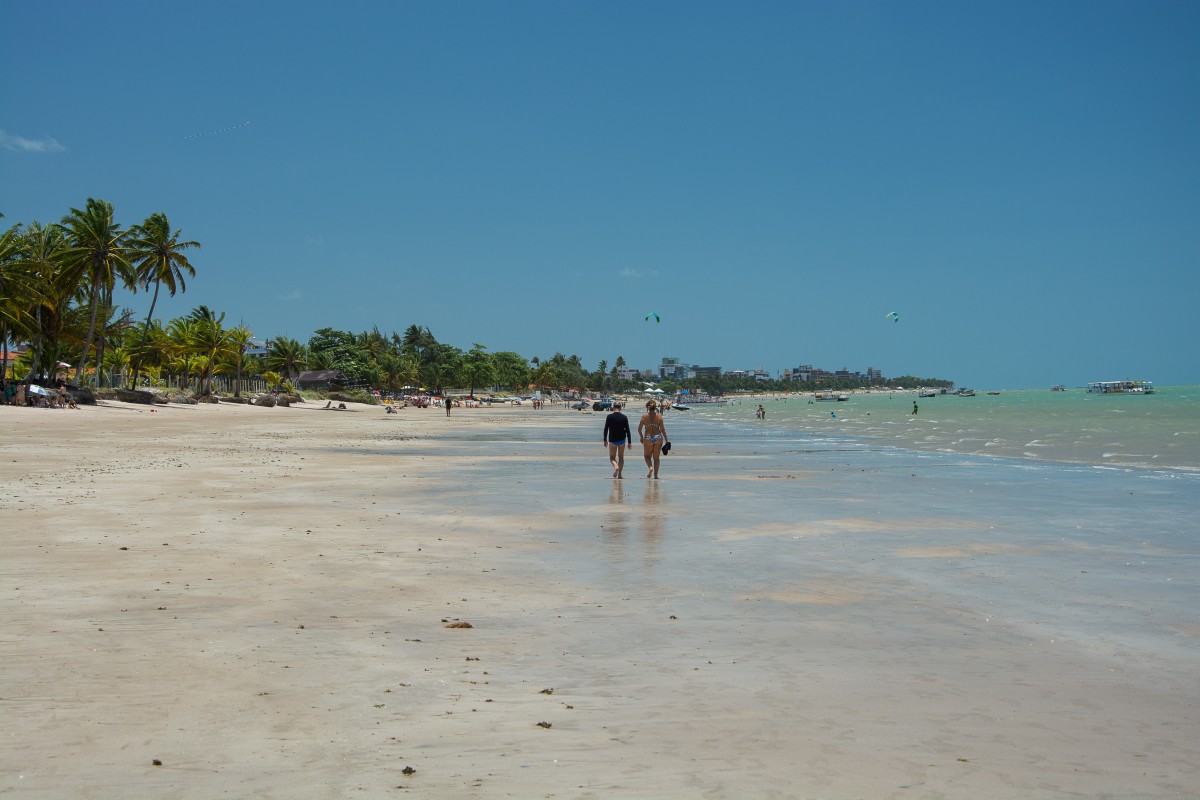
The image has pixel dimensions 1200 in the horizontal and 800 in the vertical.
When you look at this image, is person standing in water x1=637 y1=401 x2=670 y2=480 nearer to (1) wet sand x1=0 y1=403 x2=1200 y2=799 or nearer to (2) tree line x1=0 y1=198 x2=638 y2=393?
(1) wet sand x1=0 y1=403 x2=1200 y2=799

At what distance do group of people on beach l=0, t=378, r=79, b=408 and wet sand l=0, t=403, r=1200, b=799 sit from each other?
38757mm

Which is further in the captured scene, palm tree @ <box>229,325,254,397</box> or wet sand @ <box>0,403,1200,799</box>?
palm tree @ <box>229,325,254,397</box>

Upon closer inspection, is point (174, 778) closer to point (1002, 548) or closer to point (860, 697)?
point (860, 697)

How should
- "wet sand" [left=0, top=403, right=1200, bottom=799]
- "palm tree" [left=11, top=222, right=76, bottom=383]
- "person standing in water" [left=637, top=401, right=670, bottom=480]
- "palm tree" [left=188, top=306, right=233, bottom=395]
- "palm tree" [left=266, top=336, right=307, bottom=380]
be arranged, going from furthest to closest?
"palm tree" [left=266, top=336, right=307, bottom=380] → "palm tree" [left=188, top=306, right=233, bottom=395] → "palm tree" [left=11, top=222, right=76, bottom=383] → "person standing in water" [left=637, top=401, right=670, bottom=480] → "wet sand" [left=0, top=403, right=1200, bottom=799]

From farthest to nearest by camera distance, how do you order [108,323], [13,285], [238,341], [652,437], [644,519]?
[238,341] < [108,323] < [13,285] < [652,437] < [644,519]

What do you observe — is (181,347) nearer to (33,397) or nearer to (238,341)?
(238,341)

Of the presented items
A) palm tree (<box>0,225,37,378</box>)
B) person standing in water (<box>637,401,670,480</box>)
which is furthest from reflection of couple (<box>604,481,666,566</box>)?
palm tree (<box>0,225,37,378</box>)

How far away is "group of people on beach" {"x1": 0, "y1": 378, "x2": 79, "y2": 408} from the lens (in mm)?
46031

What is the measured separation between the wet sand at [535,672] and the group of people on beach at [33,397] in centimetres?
3876

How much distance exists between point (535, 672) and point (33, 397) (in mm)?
48579

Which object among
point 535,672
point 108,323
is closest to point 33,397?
point 108,323

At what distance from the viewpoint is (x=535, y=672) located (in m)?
6.10

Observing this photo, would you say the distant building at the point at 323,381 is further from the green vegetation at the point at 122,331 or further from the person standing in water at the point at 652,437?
the person standing in water at the point at 652,437

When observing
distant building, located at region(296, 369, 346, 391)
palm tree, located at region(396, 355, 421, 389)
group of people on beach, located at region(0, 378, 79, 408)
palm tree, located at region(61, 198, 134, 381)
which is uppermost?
palm tree, located at region(61, 198, 134, 381)
